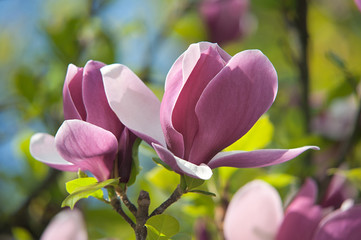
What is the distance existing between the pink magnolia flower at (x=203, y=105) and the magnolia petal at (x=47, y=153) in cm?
9

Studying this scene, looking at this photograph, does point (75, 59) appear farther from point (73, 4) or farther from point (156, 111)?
point (73, 4)

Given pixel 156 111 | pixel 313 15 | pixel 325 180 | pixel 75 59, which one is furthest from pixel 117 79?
pixel 313 15

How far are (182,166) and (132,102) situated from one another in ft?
0.29

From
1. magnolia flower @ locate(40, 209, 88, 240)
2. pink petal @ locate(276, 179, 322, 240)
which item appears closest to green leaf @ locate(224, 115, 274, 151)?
pink petal @ locate(276, 179, 322, 240)

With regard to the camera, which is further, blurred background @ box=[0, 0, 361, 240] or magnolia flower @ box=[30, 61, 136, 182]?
blurred background @ box=[0, 0, 361, 240]

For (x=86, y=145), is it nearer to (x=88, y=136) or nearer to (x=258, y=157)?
(x=88, y=136)

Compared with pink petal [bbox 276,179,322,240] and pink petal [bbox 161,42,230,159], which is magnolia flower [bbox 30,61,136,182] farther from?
pink petal [bbox 276,179,322,240]

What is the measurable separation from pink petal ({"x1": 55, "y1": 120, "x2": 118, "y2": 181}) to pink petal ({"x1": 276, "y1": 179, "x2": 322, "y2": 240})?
252mm

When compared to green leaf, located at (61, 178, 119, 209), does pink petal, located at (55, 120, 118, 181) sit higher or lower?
higher

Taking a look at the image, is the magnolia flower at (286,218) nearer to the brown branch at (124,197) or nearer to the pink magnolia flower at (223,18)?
the brown branch at (124,197)

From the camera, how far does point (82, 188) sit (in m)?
0.50

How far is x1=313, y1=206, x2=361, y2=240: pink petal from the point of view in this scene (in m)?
0.57

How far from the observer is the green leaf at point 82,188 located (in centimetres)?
49

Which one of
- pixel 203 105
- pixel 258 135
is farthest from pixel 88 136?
pixel 258 135
